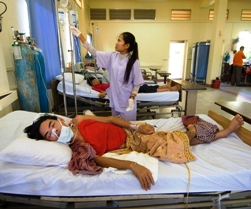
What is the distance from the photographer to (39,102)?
87.2 inches

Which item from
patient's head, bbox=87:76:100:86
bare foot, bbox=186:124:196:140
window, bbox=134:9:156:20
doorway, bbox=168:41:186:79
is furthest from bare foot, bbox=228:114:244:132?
doorway, bbox=168:41:186:79

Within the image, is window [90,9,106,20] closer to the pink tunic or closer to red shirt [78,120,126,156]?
the pink tunic

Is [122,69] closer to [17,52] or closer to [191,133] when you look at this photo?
[191,133]

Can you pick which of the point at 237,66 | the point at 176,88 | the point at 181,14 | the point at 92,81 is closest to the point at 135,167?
the point at 176,88

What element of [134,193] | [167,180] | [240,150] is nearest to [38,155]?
[134,193]

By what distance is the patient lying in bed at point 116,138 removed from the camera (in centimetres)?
112

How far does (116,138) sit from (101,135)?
5.1 inches

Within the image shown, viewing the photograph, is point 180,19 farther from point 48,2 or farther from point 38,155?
point 38,155

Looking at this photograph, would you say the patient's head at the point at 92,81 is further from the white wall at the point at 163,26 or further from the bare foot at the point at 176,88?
the white wall at the point at 163,26

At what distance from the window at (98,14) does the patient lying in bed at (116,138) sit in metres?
6.66

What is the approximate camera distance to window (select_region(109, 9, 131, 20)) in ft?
23.1

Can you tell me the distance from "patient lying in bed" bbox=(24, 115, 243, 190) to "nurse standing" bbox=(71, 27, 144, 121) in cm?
46

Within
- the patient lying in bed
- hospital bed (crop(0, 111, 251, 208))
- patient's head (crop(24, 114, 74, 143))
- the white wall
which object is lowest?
hospital bed (crop(0, 111, 251, 208))

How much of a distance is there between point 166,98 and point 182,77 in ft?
19.2
